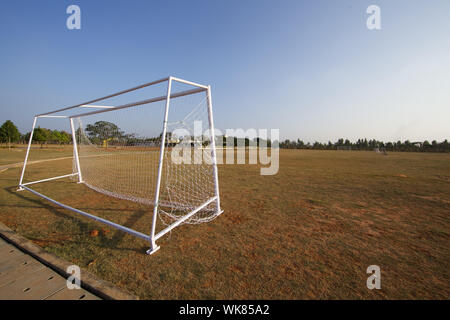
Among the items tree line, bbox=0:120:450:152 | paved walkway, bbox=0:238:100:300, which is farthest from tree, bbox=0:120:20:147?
paved walkway, bbox=0:238:100:300

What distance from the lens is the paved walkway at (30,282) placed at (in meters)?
1.72

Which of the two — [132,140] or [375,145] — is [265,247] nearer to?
[132,140]

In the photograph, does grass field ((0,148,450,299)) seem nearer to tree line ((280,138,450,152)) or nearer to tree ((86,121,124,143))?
tree ((86,121,124,143))

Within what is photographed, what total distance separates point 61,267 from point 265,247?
8.66ft

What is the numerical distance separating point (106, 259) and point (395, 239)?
4.46 m

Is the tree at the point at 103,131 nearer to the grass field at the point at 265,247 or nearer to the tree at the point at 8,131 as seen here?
the grass field at the point at 265,247

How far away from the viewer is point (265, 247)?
2.65 m

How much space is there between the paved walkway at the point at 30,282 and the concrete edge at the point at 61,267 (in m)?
0.04

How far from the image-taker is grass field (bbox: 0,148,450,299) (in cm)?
189

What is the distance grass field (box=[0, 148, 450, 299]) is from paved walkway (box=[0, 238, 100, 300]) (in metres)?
0.25

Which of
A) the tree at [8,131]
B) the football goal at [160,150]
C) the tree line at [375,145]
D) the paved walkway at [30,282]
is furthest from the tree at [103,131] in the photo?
the tree line at [375,145]

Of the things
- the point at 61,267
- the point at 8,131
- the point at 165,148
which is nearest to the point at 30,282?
the point at 61,267
